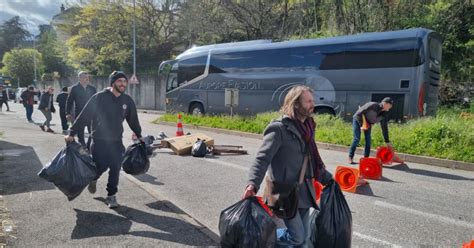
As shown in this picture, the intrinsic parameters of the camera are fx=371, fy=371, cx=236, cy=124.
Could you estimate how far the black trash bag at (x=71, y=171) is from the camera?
4.48m

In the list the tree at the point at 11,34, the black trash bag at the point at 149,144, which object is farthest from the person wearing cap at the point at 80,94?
the tree at the point at 11,34

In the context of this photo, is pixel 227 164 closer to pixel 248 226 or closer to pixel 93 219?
pixel 93 219

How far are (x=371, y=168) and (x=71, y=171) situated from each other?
5.34m

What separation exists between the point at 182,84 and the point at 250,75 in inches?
186

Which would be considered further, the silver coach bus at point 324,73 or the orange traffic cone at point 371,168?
the silver coach bus at point 324,73

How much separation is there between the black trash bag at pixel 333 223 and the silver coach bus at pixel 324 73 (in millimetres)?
10589

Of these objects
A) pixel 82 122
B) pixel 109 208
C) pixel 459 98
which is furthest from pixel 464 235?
pixel 459 98

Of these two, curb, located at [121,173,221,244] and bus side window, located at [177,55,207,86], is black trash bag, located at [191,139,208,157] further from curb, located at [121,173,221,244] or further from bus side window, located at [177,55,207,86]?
bus side window, located at [177,55,207,86]

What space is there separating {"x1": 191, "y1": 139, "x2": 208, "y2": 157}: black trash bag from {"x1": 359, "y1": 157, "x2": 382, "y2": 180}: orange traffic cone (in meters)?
3.86

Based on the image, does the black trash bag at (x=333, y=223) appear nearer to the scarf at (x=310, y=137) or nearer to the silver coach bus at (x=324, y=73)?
the scarf at (x=310, y=137)

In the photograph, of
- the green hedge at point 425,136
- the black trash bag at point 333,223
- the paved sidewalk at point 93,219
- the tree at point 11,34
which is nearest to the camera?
the black trash bag at point 333,223

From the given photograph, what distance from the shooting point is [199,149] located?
30.3ft

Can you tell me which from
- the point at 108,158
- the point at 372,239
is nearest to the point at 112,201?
the point at 108,158

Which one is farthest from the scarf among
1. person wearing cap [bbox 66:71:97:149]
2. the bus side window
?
the bus side window
